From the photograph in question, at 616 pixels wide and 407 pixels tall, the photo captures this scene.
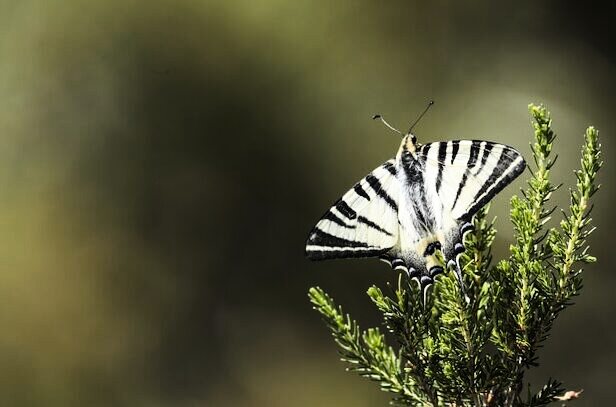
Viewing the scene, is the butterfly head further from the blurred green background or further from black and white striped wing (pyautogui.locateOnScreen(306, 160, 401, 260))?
the blurred green background

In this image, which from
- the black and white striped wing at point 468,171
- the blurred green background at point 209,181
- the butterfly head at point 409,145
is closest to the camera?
the black and white striped wing at point 468,171

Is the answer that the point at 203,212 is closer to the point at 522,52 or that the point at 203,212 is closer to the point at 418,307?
the point at 522,52

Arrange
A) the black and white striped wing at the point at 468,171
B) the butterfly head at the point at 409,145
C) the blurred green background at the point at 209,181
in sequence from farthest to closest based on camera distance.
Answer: the blurred green background at the point at 209,181 < the butterfly head at the point at 409,145 < the black and white striped wing at the point at 468,171

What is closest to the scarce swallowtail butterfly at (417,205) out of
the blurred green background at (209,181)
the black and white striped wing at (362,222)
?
the black and white striped wing at (362,222)

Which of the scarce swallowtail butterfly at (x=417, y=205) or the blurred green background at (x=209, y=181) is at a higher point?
the blurred green background at (x=209, y=181)

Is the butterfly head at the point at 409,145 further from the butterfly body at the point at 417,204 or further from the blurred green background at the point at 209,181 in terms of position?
the blurred green background at the point at 209,181

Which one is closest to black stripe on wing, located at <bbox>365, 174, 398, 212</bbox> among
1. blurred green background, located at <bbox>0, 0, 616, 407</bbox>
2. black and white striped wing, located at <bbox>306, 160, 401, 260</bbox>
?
black and white striped wing, located at <bbox>306, 160, 401, 260</bbox>

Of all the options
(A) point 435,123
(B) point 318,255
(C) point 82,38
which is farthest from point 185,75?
(B) point 318,255
